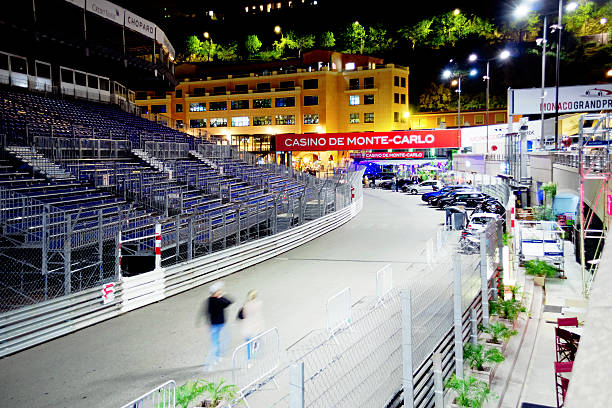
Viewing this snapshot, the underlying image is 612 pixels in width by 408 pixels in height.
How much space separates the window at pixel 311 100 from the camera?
76.4 metres

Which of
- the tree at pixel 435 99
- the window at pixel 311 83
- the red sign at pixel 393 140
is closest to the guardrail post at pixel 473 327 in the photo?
the red sign at pixel 393 140

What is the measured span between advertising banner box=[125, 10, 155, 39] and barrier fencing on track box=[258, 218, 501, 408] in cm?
2919

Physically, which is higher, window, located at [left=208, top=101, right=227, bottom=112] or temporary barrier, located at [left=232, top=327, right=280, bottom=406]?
window, located at [left=208, top=101, right=227, bottom=112]

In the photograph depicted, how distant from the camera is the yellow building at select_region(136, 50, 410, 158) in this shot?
76062mm

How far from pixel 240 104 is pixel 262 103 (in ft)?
12.0

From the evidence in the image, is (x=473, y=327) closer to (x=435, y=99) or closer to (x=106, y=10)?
(x=106, y=10)

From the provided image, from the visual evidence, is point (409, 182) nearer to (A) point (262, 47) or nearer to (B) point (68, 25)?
(B) point (68, 25)

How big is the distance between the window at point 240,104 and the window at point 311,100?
924cm

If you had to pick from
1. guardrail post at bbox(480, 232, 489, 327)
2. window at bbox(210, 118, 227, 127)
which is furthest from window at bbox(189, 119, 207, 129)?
guardrail post at bbox(480, 232, 489, 327)

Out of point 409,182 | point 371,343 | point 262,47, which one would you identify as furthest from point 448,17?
point 371,343

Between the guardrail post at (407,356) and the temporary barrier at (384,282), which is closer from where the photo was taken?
the guardrail post at (407,356)

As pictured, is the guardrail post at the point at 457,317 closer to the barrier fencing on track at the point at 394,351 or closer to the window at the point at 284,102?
the barrier fencing on track at the point at 394,351

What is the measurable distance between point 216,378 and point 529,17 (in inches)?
4588

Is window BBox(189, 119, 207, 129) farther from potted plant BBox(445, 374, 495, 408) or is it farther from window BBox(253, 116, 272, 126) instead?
potted plant BBox(445, 374, 495, 408)
